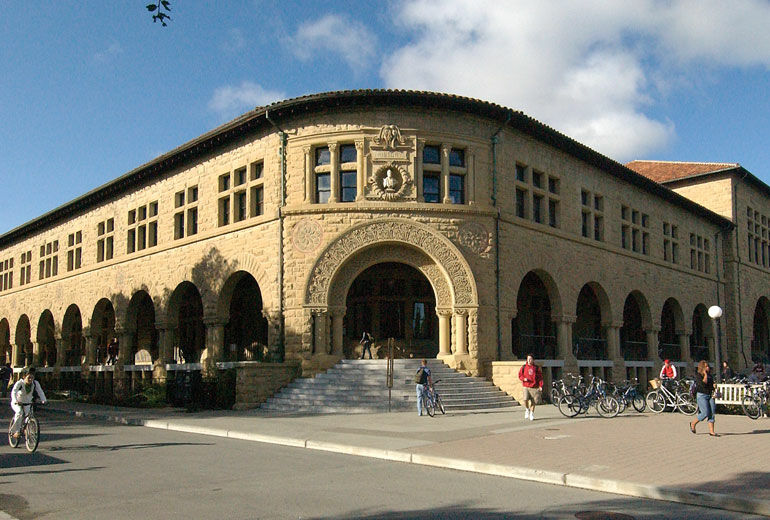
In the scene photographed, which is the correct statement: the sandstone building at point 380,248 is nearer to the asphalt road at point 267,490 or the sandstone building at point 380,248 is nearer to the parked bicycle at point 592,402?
the parked bicycle at point 592,402

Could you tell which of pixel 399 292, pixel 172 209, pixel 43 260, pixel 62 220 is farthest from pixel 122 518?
pixel 43 260

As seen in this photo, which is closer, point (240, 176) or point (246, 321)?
point (240, 176)

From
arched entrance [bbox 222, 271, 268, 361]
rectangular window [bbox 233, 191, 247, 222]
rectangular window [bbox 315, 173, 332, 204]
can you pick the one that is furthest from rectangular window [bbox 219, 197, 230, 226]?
rectangular window [bbox 315, 173, 332, 204]

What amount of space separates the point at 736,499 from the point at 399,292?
20127 mm

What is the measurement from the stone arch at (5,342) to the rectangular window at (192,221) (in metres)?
28.3

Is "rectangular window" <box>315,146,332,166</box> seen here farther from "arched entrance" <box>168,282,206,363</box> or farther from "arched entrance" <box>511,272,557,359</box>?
"arched entrance" <box>168,282,206,363</box>

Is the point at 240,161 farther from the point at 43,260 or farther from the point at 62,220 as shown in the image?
the point at 43,260

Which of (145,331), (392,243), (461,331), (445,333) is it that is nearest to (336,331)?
(392,243)

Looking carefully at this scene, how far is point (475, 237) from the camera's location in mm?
26016

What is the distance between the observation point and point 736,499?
337 inches

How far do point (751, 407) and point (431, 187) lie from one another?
1264 centimetres

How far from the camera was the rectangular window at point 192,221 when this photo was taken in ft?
104

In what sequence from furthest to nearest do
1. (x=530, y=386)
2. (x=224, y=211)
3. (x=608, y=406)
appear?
(x=224, y=211)
(x=608, y=406)
(x=530, y=386)

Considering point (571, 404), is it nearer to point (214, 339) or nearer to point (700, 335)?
point (214, 339)
